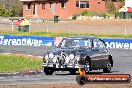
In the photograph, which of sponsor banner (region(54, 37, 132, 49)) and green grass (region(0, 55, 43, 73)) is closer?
green grass (region(0, 55, 43, 73))

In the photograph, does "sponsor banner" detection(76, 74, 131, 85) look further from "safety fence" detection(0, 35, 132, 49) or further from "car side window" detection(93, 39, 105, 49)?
"safety fence" detection(0, 35, 132, 49)

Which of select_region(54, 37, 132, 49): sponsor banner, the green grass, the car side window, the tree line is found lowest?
the green grass

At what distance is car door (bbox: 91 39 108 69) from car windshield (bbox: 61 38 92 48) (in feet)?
1.10

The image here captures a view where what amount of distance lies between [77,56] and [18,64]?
5.86 m

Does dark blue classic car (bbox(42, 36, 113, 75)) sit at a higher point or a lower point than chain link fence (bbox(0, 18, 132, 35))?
lower

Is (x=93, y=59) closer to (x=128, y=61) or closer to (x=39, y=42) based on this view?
(x=128, y=61)

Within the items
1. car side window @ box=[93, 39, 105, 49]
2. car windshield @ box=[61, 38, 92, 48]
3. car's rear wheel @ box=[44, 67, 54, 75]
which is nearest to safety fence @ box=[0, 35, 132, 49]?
car side window @ box=[93, 39, 105, 49]

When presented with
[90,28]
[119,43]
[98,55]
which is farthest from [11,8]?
[98,55]

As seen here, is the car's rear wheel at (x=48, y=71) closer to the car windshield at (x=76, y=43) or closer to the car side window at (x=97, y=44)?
the car windshield at (x=76, y=43)

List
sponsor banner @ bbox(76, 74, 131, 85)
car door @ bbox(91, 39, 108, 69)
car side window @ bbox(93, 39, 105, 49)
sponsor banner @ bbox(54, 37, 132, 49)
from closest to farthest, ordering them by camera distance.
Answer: sponsor banner @ bbox(76, 74, 131, 85), car door @ bbox(91, 39, 108, 69), car side window @ bbox(93, 39, 105, 49), sponsor banner @ bbox(54, 37, 132, 49)

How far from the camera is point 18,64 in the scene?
28.2 meters

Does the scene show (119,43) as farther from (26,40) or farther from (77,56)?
(77,56)

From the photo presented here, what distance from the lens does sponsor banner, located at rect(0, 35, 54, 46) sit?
48.2m

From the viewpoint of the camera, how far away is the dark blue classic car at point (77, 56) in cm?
2295
